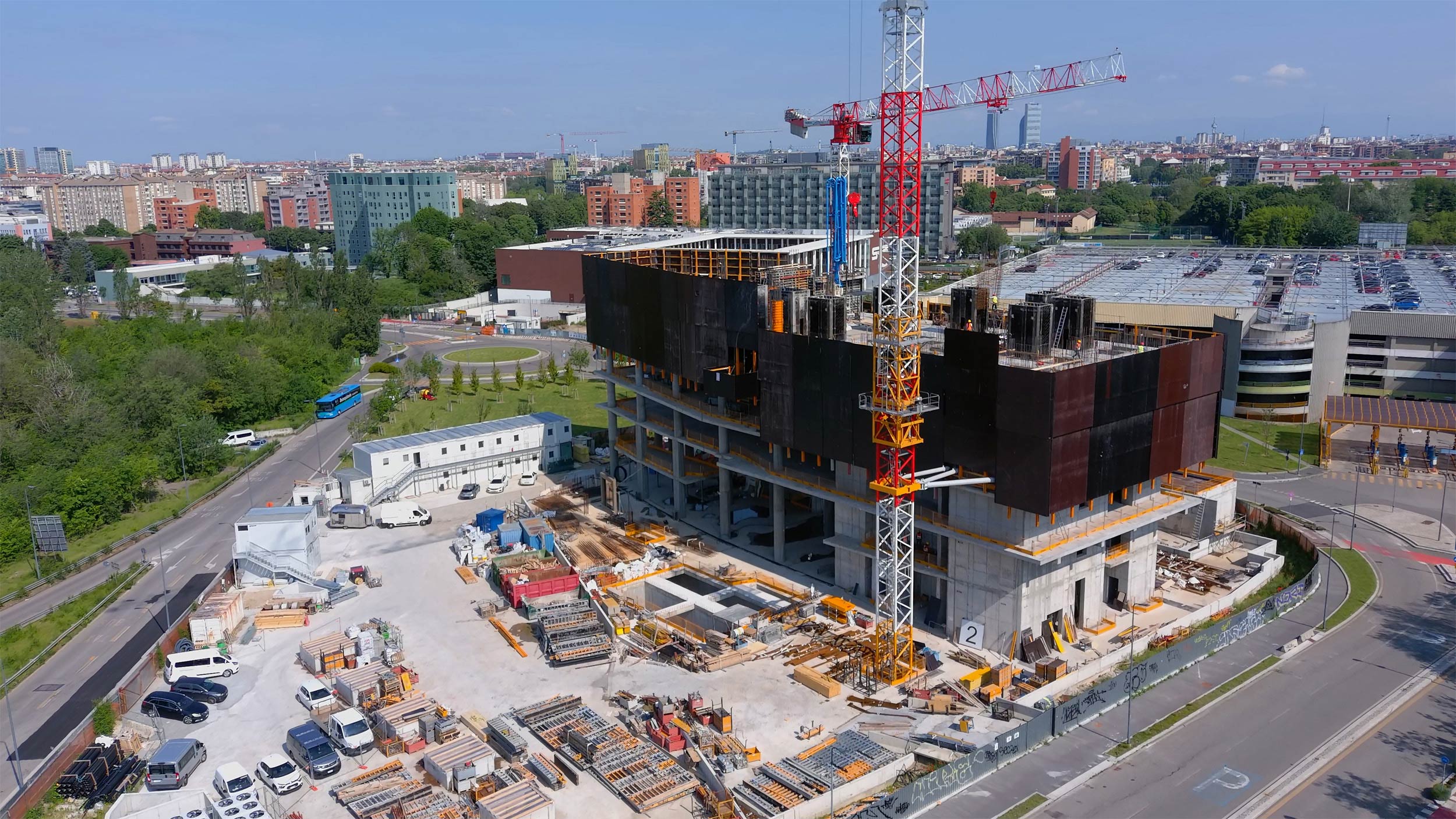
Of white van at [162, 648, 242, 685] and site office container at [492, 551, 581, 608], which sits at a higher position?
site office container at [492, 551, 581, 608]

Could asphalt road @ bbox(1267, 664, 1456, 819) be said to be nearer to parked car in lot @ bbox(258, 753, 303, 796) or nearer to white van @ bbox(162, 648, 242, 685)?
parked car in lot @ bbox(258, 753, 303, 796)

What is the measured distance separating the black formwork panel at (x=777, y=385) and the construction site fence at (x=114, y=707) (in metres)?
24.7

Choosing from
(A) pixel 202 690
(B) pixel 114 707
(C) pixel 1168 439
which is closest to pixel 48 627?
(B) pixel 114 707

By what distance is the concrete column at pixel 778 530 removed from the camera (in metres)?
45.3

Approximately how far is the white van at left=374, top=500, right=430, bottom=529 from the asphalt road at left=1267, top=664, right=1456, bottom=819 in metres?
41.1

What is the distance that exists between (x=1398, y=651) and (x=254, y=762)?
39.1 metres

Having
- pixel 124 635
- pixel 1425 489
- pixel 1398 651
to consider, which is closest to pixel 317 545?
pixel 124 635

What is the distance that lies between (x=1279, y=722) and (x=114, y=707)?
38.1 meters

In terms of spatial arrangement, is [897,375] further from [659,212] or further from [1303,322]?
[659,212]

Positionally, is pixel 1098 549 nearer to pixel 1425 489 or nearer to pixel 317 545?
pixel 1425 489

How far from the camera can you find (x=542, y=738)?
3147cm

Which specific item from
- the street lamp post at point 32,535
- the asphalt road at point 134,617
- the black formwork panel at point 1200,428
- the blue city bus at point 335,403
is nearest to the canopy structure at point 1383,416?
the black formwork panel at point 1200,428

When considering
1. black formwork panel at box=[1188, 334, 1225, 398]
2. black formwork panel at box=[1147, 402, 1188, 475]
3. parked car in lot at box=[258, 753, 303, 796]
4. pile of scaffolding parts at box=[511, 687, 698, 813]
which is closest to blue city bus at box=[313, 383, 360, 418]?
pile of scaffolding parts at box=[511, 687, 698, 813]

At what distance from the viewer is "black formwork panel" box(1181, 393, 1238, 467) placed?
38750mm
